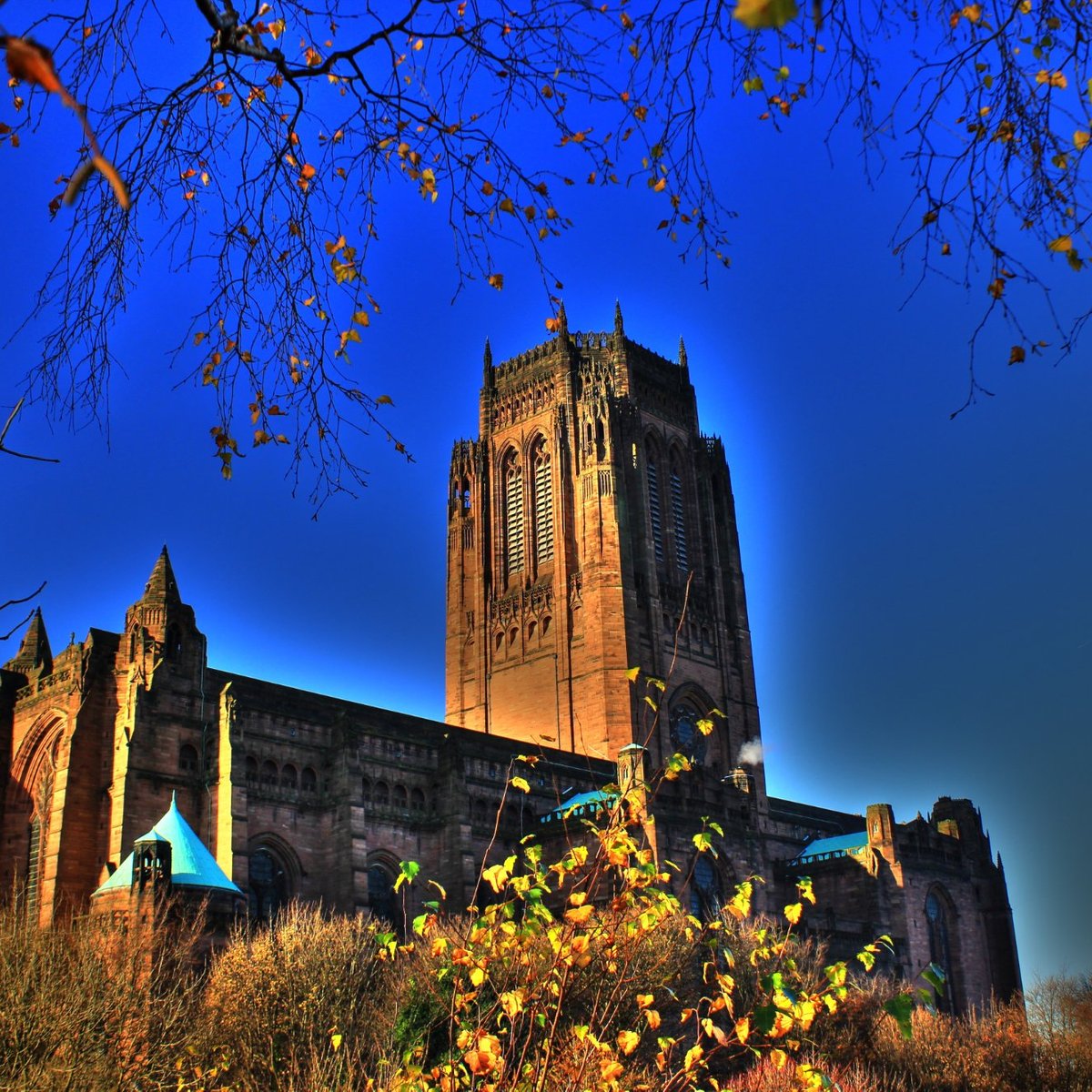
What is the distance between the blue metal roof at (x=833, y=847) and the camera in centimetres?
6384

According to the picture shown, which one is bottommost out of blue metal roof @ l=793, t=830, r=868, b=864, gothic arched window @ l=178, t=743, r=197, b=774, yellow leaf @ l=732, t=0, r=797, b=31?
yellow leaf @ l=732, t=0, r=797, b=31

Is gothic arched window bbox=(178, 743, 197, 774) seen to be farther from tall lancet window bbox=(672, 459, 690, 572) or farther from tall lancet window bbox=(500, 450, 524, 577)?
tall lancet window bbox=(672, 459, 690, 572)

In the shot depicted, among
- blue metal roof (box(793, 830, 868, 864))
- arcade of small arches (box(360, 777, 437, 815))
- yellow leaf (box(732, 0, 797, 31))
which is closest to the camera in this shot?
yellow leaf (box(732, 0, 797, 31))

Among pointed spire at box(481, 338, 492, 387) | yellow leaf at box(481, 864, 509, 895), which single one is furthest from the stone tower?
yellow leaf at box(481, 864, 509, 895)

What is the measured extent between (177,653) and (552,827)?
16235 mm

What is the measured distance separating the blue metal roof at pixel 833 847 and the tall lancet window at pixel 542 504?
70.2 ft

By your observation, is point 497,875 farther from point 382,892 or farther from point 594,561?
point 594,561

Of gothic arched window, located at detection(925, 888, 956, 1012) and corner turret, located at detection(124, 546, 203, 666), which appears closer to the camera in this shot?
corner turret, located at detection(124, 546, 203, 666)

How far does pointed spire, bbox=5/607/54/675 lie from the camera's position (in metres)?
53.1

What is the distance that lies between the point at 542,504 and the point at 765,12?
71.9 metres

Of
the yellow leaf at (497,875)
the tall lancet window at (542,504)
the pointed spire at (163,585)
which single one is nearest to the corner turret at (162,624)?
the pointed spire at (163,585)

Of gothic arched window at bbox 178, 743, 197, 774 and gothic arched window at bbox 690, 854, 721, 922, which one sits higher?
gothic arched window at bbox 178, 743, 197, 774

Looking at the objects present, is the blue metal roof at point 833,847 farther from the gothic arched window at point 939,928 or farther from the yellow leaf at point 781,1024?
the yellow leaf at point 781,1024

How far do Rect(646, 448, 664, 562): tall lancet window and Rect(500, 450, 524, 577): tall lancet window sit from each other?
25.5 feet
